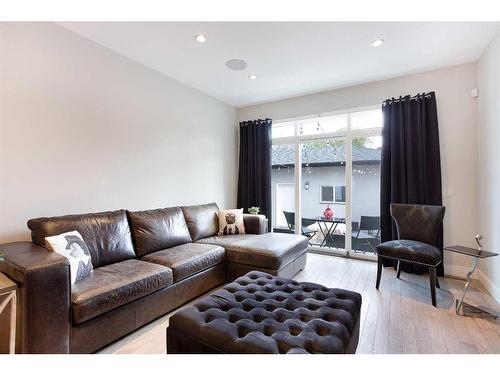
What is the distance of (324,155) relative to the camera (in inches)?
166

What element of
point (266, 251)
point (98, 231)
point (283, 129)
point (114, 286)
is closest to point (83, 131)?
point (98, 231)

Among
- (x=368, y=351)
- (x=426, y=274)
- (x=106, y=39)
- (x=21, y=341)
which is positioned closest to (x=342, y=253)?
(x=426, y=274)

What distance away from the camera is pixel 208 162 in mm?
4180

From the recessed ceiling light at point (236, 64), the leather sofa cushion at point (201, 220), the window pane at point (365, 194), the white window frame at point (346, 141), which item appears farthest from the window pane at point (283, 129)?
the leather sofa cushion at point (201, 220)

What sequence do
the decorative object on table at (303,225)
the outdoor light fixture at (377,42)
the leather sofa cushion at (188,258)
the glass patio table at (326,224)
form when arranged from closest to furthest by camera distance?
the leather sofa cushion at (188,258)
the outdoor light fixture at (377,42)
the glass patio table at (326,224)
the decorative object on table at (303,225)

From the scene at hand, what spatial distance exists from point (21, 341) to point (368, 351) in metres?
2.20

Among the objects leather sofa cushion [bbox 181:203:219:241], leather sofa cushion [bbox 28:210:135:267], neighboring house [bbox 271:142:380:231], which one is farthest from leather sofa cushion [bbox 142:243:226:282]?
neighboring house [bbox 271:142:380:231]

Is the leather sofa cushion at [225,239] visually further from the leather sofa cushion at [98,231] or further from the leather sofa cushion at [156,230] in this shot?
the leather sofa cushion at [98,231]

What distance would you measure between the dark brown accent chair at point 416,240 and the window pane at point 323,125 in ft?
5.20

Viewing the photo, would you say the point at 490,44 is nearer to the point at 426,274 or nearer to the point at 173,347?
the point at 426,274

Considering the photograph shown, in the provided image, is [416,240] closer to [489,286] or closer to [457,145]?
[489,286]

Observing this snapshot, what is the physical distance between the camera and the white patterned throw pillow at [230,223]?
361 centimetres

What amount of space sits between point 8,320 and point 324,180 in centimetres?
A: 400

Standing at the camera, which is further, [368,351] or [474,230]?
[474,230]
